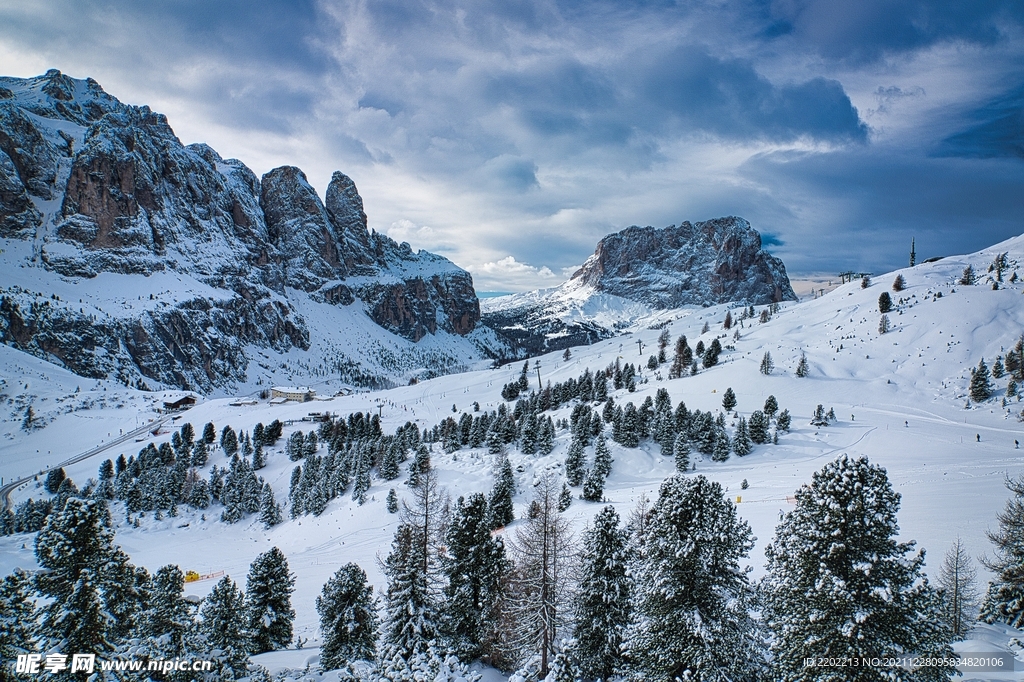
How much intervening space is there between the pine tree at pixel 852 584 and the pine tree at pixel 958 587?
12792mm

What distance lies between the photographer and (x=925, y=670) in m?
11.6

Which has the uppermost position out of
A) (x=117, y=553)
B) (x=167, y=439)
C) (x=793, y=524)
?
(x=793, y=524)

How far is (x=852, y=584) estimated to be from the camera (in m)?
12.2

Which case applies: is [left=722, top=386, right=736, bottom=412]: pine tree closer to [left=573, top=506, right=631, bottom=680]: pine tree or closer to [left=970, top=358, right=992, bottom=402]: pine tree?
[left=970, top=358, right=992, bottom=402]: pine tree

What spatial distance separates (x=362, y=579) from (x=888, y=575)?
23129 millimetres

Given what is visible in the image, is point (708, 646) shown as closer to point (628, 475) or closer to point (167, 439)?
point (628, 475)

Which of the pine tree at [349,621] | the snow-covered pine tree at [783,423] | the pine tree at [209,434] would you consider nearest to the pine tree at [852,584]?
the pine tree at [349,621]

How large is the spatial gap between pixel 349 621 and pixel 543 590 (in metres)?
12.0

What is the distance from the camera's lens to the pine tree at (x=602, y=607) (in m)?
19.3

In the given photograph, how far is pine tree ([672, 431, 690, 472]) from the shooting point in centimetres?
5900

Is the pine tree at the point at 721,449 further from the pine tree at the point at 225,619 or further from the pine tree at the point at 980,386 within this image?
the pine tree at the point at 225,619

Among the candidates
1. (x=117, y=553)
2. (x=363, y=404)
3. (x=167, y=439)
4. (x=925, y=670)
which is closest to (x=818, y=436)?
(x=925, y=670)

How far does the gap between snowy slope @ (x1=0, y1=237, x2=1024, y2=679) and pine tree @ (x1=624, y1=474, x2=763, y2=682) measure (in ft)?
41.7

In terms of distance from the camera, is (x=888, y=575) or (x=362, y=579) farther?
(x=362, y=579)
